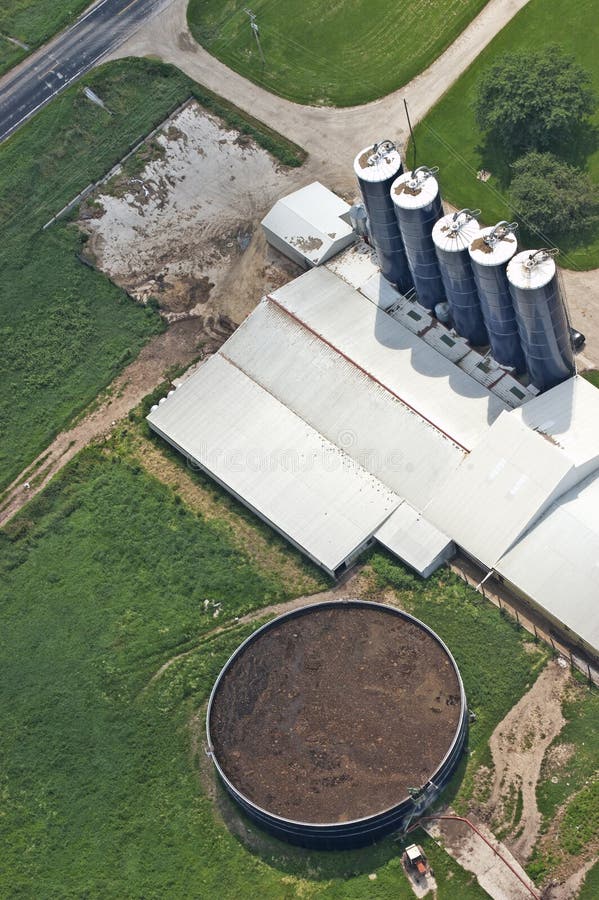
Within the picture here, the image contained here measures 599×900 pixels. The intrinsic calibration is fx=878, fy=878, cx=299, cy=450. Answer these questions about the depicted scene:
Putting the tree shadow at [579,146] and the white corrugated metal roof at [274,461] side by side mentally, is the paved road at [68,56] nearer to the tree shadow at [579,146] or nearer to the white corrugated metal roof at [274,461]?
the white corrugated metal roof at [274,461]

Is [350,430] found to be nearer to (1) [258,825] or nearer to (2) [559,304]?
(2) [559,304]

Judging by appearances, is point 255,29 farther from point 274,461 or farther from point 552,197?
point 274,461

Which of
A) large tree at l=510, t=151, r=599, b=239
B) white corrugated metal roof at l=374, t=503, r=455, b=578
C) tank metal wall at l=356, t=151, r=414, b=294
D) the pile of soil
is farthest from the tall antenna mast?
the pile of soil

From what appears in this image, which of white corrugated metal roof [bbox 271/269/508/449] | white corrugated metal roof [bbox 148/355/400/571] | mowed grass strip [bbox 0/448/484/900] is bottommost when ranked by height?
mowed grass strip [bbox 0/448/484/900]

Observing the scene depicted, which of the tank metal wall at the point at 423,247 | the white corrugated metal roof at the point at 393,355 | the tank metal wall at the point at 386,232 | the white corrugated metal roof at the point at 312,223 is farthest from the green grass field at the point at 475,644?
the white corrugated metal roof at the point at 312,223

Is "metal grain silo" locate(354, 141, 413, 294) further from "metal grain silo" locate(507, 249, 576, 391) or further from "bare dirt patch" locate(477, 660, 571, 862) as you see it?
"bare dirt patch" locate(477, 660, 571, 862)

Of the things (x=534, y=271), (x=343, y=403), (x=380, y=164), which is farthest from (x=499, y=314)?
(x=380, y=164)

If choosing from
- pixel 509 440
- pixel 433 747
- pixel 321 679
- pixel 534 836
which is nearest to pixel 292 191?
pixel 509 440
